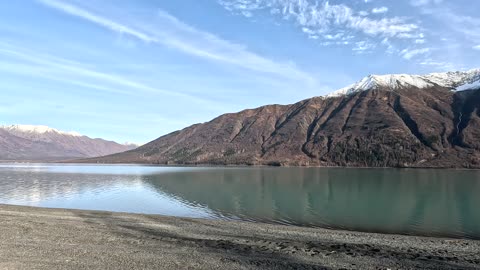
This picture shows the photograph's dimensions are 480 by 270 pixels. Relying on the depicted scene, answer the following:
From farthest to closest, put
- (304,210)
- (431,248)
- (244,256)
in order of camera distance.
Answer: (304,210) < (431,248) < (244,256)

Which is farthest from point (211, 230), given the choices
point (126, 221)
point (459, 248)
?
point (459, 248)

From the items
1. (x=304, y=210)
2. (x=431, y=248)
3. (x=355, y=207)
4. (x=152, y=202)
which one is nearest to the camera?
(x=431, y=248)

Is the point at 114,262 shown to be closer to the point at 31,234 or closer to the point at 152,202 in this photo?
the point at 31,234

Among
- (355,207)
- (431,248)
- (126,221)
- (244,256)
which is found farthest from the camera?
(355,207)

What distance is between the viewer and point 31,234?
3484 centimetres

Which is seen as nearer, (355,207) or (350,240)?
(350,240)

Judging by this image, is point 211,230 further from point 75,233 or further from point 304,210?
point 304,210

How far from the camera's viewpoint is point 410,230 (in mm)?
48875

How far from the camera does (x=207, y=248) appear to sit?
100ft

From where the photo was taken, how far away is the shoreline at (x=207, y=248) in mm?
25469

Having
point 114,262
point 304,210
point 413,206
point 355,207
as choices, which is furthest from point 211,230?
point 413,206

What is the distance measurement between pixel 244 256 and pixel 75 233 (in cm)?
1735

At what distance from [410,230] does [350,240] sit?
1533 centimetres

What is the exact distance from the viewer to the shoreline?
25.5 meters
